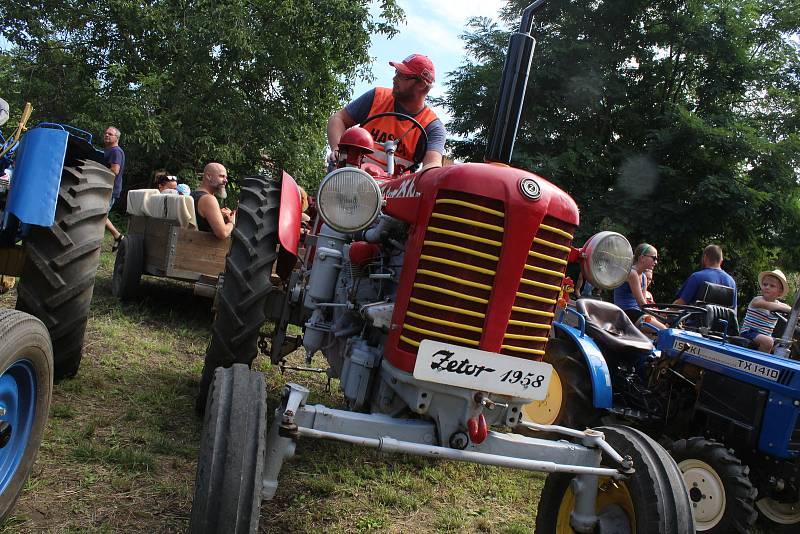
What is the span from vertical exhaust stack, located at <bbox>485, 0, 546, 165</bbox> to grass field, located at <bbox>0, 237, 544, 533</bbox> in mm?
1626

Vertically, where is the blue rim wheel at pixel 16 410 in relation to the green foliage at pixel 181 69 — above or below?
below

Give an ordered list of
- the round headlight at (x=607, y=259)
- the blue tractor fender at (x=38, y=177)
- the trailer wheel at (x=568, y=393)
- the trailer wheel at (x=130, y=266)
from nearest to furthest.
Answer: the round headlight at (x=607, y=259) < the blue tractor fender at (x=38, y=177) < the trailer wheel at (x=568, y=393) < the trailer wheel at (x=130, y=266)

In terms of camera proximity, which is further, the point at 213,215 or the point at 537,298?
the point at 213,215

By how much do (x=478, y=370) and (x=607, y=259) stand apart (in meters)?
0.75

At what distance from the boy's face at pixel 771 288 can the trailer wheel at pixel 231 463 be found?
5931 millimetres

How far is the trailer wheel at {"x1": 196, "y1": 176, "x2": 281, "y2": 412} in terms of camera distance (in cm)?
306

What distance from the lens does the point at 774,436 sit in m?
3.54

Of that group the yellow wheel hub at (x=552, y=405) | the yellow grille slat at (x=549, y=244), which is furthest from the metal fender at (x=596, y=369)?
the yellow grille slat at (x=549, y=244)

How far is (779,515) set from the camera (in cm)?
376

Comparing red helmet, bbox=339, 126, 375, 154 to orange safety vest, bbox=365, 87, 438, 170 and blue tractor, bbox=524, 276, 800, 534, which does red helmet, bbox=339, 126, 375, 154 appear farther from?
blue tractor, bbox=524, 276, 800, 534

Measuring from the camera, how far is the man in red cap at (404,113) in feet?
11.9

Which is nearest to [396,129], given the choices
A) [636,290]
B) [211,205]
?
[211,205]

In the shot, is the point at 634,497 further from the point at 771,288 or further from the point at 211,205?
the point at 771,288

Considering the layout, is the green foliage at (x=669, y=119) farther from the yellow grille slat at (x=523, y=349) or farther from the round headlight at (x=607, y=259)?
the yellow grille slat at (x=523, y=349)
